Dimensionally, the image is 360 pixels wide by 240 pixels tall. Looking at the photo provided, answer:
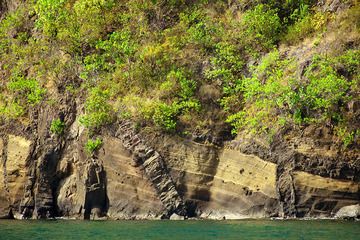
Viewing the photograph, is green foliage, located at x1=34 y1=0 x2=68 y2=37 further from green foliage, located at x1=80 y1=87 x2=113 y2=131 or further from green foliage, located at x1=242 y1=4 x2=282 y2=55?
green foliage, located at x1=242 y1=4 x2=282 y2=55

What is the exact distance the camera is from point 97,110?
32.5 m

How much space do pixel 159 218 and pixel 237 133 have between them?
17.4 feet

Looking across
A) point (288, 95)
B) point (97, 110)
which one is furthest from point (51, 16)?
point (288, 95)

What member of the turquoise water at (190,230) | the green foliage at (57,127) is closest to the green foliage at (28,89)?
the green foliage at (57,127)

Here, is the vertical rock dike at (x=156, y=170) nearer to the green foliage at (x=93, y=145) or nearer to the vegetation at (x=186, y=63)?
the green foliage at (x=93, y=145)

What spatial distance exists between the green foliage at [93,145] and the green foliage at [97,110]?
81cm

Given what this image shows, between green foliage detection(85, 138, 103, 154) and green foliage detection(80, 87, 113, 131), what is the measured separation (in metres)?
0.81

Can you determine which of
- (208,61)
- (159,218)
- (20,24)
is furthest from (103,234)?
(20,24)

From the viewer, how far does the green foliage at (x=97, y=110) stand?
105ft

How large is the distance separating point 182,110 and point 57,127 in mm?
6746

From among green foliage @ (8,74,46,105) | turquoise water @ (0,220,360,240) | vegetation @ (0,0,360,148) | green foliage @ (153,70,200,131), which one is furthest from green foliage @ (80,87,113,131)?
turquoise water @ (0,220,360,240)

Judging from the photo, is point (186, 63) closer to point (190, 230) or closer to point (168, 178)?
point (168, 178)

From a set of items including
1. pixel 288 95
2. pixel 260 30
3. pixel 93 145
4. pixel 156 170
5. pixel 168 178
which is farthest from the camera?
pixel 260 30

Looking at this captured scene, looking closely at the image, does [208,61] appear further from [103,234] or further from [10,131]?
[103,234]
